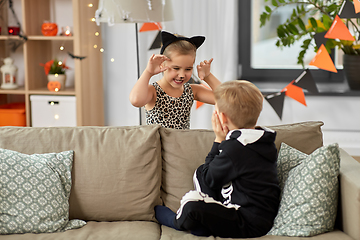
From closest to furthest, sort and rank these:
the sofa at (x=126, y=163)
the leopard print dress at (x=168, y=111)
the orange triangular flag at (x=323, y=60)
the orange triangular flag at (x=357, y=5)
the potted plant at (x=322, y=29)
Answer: the sofa at (x=126, y=163)
the leopard print dress at (x=168, y=111)
the orange triangular flag at (x=357, y=5)
the orange triangular flag at (x=323, y=60)
the potted plant at (x=322, y=29)

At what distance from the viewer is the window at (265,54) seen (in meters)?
3.07

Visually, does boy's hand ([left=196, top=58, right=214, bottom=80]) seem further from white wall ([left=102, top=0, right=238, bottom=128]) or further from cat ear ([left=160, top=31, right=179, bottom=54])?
white wall ([left=102, top=0, right=238, bottom=128])

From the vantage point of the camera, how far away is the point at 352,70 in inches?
109

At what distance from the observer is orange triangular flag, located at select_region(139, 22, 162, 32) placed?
292 centimetres

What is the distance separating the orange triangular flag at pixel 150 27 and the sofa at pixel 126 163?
1434 millimetres

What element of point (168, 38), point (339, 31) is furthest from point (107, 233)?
point (339, 31)

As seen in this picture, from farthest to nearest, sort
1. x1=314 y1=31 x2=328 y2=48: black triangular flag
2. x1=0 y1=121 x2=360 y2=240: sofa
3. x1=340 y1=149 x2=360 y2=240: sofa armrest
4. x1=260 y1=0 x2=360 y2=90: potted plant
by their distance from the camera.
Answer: x1=260 y1=0 x2=360 y2=90: potted plant < x1=314 y1=31 x2=328 y2=48: black triangular flag < x1=0 y1=121 x2=360 y2=240: sofa < x1=340 y1=149 x2=360 y2=240: sofa armrest

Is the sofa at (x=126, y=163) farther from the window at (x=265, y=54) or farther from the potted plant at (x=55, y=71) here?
the window at (x=265, y=54)

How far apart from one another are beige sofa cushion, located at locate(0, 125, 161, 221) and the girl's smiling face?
30 cm

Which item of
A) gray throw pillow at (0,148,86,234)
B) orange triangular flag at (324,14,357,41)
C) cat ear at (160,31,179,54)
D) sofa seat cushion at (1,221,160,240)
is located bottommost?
sofa seat cushion at (1,221,160,240)

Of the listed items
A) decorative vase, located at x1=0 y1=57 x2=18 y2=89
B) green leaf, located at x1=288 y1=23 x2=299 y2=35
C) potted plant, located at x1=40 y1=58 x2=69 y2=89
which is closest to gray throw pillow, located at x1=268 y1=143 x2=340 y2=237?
green leaf, located at x1=288 y1=23 x2=299 y2=35

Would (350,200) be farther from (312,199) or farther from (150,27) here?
(150,27)

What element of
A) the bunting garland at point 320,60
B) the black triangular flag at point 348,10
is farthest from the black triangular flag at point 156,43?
the black triangular flag at point 348,10

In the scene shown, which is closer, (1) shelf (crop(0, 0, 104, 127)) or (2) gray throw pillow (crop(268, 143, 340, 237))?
(2) gray throw pillow (crop(268, 143, 340, 237))
